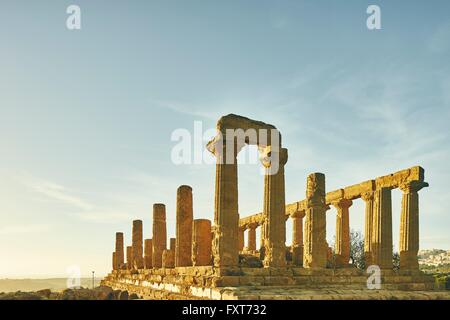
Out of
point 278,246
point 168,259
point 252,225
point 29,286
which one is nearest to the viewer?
point 278,246

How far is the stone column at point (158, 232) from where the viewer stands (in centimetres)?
2914

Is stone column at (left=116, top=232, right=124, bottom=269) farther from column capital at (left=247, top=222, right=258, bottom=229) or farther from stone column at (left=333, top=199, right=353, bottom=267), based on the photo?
stone column at (left=333, top=199, right=353, bottom=267)

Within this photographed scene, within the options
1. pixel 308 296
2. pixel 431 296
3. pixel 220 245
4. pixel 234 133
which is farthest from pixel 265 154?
pixel 431 296

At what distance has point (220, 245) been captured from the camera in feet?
61.5

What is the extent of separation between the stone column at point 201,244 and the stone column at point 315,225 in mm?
4597

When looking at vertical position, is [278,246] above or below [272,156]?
below

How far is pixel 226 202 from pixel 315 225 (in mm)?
5204

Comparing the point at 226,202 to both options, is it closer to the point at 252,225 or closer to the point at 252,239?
the point at 252,225

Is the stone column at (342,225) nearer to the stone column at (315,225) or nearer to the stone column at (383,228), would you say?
the stone column at (383,228)

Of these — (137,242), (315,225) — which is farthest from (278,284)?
(137,242)

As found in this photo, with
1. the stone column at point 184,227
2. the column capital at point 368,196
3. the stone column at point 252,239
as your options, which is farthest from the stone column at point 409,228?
the stone column at point 252,239

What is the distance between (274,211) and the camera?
2044 cm
